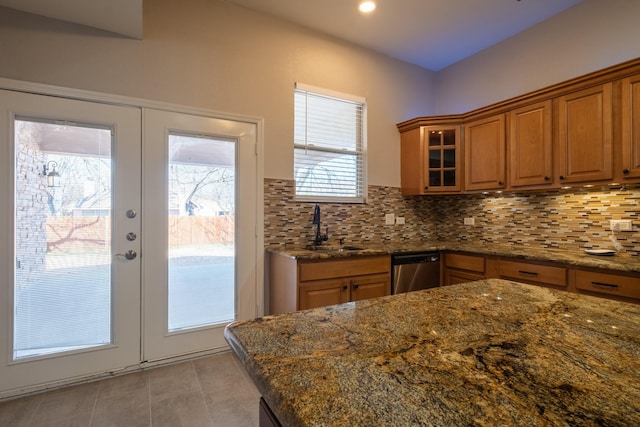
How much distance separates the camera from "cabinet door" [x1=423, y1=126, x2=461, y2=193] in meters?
3.40

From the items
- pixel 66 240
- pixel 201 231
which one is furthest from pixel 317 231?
pixel 66 240

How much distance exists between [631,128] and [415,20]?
6.49ft

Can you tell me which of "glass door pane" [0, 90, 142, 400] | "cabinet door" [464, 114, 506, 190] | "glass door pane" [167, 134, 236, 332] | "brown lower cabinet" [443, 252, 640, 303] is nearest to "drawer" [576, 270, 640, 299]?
"brown lower cabinet" [443, 252, 640, 303]

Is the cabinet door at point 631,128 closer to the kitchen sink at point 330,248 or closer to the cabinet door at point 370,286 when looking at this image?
the cabinet door at point 370,286

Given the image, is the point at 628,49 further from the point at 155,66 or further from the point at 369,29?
the point at 155,66

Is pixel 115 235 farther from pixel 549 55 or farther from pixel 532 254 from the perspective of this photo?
pixel 549 55

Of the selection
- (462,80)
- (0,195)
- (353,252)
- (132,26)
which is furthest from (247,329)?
(462,80)

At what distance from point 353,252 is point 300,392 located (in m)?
2.11

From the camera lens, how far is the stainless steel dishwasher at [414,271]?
114 inches

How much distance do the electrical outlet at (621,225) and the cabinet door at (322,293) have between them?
222 centimetres

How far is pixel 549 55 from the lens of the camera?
118 inches

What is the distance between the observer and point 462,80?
3791 mm

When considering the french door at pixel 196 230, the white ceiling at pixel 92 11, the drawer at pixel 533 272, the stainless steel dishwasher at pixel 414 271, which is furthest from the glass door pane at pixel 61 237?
the drawer at pixel 533 272

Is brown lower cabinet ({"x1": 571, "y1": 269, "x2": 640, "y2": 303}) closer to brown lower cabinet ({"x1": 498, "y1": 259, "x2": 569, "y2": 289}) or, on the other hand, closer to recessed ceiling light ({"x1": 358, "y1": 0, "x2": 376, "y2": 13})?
brown lower cabinet ({"x1": 498, "y1": 259, "x2": 569, "y2": 289})
